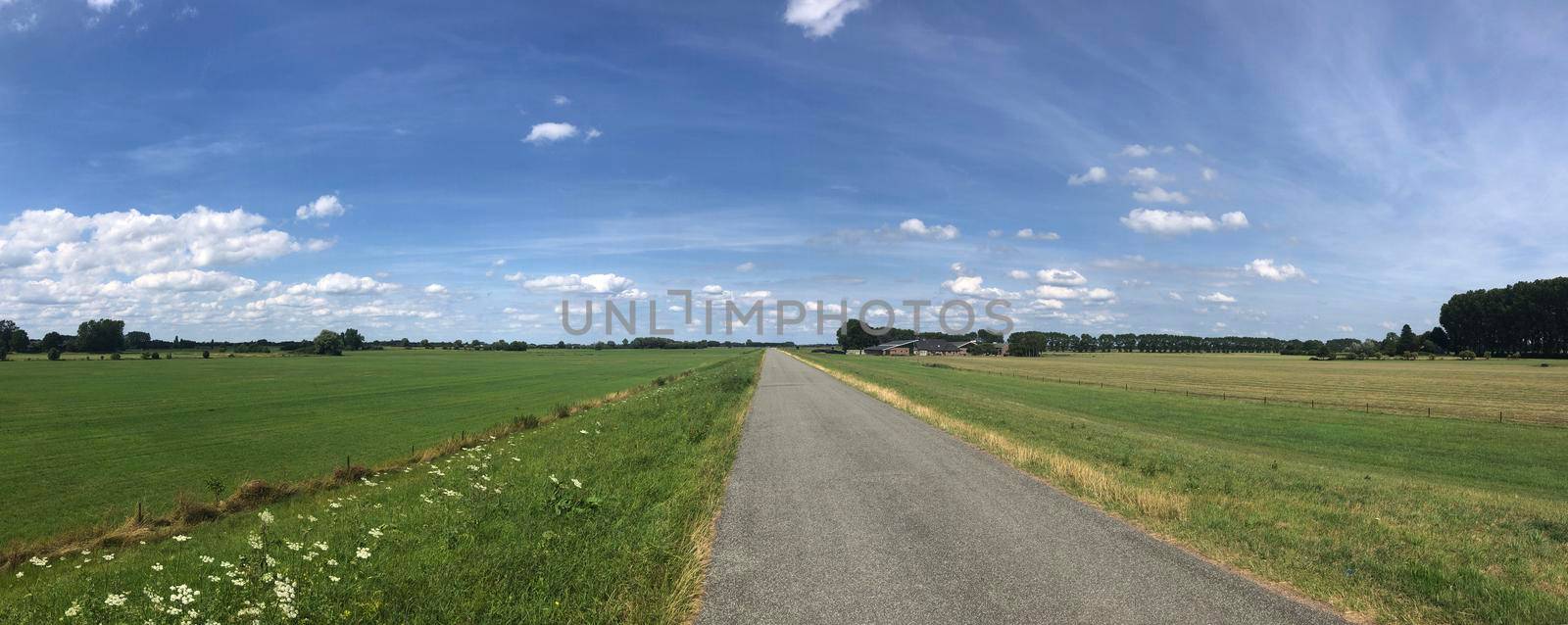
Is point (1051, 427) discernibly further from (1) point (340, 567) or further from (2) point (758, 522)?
(1) point (340, 567)

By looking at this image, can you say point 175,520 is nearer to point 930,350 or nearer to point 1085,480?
point 1085,480

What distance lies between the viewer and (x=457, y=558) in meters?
7.32

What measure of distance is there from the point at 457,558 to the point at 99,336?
7003 inches

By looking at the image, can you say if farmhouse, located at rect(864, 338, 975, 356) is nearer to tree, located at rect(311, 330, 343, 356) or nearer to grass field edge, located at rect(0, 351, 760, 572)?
tree, located at rect(311, 330, 343, 356)

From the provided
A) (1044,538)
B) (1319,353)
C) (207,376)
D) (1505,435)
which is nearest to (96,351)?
(207,376)

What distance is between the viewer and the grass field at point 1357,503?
6637 millimetres

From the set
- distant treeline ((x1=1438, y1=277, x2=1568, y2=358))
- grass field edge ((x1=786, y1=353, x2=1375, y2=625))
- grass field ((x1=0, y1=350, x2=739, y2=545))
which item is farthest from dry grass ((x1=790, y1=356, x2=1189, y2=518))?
distant treeline ((x1=1438, y1=277, x2=1568, y2=358))

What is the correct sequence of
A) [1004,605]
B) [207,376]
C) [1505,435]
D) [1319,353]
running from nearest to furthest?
[1004,605], [1505,435], [207,376], [1319,353]

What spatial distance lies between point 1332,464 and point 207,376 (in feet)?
282

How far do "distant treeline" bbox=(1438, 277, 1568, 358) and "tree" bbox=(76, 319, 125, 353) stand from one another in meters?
282

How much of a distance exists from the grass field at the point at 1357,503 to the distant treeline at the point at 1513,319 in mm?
158900

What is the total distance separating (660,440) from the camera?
55.8 ft

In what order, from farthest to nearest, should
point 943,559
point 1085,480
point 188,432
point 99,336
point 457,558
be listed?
1. point 99,336
2. point 188,432
3. point 1085,480
4. point 943,559
5. point 457,558

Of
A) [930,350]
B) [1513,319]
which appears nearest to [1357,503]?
[930,350]
